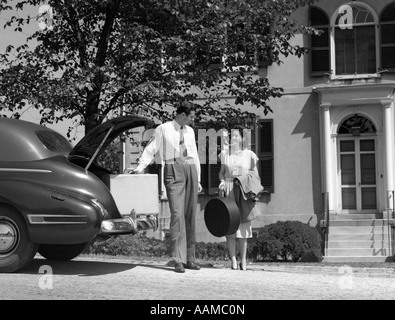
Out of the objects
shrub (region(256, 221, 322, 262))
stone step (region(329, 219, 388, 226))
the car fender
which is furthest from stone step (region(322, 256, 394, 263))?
the car fender

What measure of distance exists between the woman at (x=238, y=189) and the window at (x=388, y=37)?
12.2 metres

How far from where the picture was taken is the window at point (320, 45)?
2191 centimetres

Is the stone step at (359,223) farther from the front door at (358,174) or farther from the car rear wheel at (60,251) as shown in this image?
the car rear wheel at (60,251)

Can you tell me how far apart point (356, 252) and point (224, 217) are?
10.9 meters

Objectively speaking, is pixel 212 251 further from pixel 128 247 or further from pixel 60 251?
pixel 60 251

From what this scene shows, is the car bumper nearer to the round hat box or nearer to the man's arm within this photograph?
A: the man's arm

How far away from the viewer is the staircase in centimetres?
1952

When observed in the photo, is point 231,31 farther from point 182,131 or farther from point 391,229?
point 391,229

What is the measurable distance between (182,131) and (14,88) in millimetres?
6710

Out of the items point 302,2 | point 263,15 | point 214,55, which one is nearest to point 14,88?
point 214,55

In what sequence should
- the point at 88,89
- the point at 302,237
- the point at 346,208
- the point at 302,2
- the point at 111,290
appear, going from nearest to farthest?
the point at 111,290 → the point at 88,89 → the point at 302,2 → the point at 302,237 → the point at 346,208

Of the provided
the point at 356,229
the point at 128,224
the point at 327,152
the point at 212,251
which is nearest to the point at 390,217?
the point at 356,229

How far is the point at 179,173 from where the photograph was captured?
905 centimetres

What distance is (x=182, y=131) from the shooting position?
9.16 meters
